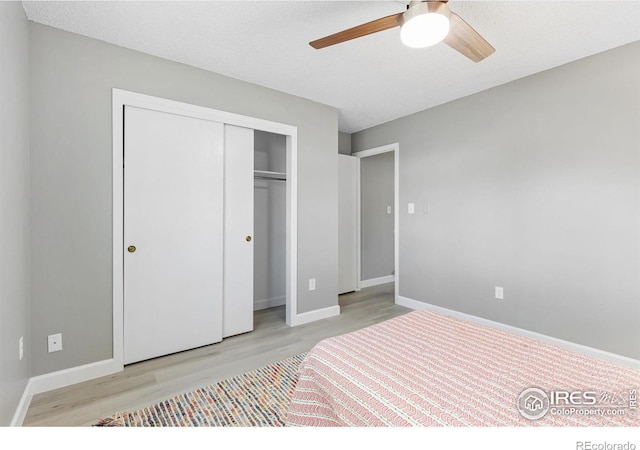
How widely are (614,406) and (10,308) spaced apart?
265cm

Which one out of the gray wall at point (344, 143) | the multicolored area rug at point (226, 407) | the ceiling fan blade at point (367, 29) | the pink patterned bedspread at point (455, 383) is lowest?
the multicolored area rug at point (226, 407)

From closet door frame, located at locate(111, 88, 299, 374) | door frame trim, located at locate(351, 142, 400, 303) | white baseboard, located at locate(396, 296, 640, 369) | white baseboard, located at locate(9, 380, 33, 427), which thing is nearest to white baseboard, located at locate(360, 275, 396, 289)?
door frame trim, located at locate(351, 142, 400, 303)

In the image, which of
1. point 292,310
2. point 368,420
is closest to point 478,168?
point 292,310

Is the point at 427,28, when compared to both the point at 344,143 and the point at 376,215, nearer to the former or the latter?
the point at 344,143

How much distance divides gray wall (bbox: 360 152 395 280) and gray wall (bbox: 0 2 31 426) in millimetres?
3915

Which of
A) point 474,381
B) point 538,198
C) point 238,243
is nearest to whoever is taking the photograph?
point 474,381

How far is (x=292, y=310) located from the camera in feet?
10.3

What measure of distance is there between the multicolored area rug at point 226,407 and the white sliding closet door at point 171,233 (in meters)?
0.71

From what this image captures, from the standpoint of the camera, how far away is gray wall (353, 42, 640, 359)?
223 centimetres

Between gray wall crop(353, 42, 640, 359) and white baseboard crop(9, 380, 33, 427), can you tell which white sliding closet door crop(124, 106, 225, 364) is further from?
gray wall crop(353, 42, 640, 359)

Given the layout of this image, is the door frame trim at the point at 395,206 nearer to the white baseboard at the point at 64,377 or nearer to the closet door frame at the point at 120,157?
the closet door frame at the point at 120,157

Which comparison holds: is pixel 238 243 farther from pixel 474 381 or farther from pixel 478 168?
pixel 478 168

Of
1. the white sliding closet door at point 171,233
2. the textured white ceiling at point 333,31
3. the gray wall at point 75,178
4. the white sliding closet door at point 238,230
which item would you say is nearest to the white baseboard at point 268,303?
the white sliding closet door at point 238,230

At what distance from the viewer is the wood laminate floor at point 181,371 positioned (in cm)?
177
